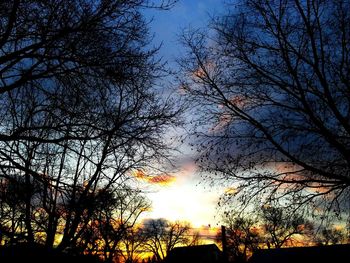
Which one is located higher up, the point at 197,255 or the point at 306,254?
the point at 197,255

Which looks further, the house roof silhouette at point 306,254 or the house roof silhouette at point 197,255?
the house roof silhouette at point 197,255

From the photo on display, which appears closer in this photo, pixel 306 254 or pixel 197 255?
pixel 306 254

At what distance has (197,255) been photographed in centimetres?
5831

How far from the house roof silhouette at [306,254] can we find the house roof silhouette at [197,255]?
1940cm

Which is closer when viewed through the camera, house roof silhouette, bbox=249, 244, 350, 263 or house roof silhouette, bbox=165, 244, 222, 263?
house roof silhouette, bbox=249, 244, 350, 263

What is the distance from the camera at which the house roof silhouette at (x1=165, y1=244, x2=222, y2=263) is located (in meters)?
57.8

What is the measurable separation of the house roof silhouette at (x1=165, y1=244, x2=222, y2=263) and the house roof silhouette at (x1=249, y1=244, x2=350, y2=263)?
63.6 ft

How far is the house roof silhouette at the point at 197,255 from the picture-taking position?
57.8 metres

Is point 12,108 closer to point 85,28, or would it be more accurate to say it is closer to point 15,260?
point 85,28

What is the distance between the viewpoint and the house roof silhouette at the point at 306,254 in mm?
32281

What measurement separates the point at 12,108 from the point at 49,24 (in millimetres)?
2664

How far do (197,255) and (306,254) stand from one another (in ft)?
87.2

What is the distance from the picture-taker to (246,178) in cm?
1172

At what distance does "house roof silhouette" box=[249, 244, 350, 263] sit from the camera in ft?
106
